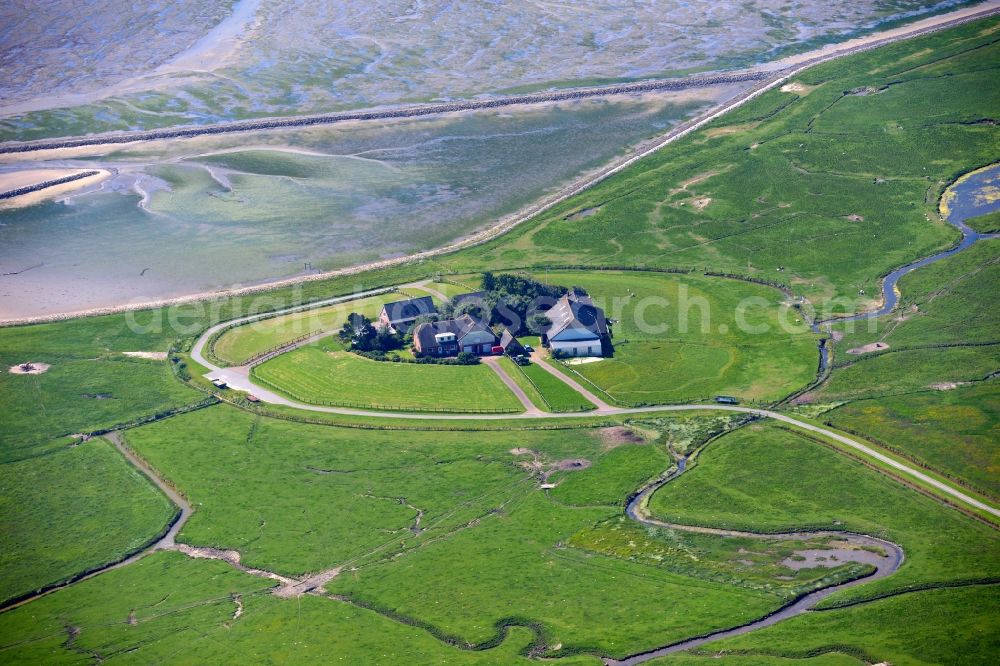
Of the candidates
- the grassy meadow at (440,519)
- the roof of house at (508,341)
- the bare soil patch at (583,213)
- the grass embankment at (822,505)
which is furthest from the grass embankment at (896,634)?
the bare soil patch at (583,213)

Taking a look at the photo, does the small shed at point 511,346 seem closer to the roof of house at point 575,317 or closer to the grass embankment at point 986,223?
the roof of house at point 575,317

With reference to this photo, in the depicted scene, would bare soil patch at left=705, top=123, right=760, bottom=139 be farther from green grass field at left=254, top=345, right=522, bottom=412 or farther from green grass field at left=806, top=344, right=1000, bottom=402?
green grass field at left=254, top=345, right=522, bottom=412

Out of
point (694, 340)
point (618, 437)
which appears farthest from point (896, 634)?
point (694, 340)

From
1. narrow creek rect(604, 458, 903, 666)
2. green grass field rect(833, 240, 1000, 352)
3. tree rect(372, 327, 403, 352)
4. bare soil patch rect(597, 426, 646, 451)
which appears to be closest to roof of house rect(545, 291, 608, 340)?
tree rect(372, 327, 403, 352)

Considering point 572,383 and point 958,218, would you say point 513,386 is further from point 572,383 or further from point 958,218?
point 958,218

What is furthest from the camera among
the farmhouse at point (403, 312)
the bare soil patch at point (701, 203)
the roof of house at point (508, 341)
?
the bare soil patch at point (701, 203)

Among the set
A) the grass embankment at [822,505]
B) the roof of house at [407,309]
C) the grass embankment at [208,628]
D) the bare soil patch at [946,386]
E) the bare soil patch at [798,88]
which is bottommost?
the grass embankment at [208,628]

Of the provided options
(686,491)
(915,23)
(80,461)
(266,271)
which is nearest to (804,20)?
(915,23)
